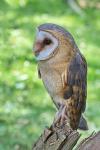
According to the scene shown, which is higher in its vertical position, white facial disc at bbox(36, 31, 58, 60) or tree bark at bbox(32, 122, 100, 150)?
white facial disc at bbox(36, 31, 58, 60)

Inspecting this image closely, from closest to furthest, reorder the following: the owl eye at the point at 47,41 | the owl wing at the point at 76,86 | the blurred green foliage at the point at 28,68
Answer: the owl eye at the point at 47,41 < the owl wing at the point at 76,86 < the blurred green foliage at the point at 28,68

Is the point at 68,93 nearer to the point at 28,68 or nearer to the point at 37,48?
the point at 37,48

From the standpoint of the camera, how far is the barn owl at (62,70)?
3.32m

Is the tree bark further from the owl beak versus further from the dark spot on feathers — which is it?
the owl beak

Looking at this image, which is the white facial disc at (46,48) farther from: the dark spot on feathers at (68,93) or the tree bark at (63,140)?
the tree bark at (63,140)

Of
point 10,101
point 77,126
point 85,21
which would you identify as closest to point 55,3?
point 85,21

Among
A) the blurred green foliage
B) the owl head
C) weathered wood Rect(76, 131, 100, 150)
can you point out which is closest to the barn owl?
the owl head

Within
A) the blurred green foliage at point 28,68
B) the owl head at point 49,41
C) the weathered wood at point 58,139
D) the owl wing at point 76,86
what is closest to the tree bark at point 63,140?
the weathered wood at point 58,139

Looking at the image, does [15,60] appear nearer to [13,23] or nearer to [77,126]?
[13,23]

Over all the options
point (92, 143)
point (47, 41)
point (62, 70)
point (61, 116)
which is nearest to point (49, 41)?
point (47, 41)

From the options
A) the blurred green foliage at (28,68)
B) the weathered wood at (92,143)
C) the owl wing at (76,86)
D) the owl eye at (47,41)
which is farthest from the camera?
the blurred green foliage at (28,68)

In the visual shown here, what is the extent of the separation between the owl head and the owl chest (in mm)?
118

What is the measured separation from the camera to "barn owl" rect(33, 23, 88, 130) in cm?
332

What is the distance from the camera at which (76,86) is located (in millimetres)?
3494
